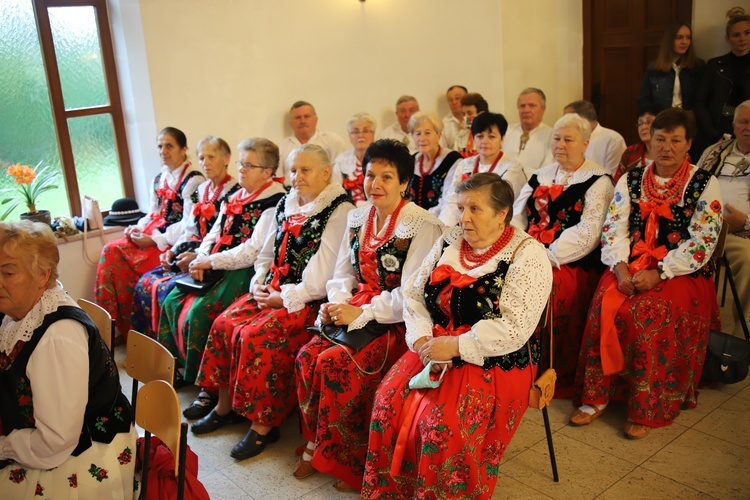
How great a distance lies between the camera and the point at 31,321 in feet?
6.97

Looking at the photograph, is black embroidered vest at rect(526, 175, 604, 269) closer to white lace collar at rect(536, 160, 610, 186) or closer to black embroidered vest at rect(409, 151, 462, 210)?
white lace collar at rect(536, 160, 610, 186)

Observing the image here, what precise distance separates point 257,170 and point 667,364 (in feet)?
7.56

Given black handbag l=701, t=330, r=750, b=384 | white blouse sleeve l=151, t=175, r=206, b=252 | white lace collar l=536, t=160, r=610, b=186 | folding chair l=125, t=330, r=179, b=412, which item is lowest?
black handbag l=701, t=330, r=750, b=384

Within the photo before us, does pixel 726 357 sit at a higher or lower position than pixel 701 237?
lower

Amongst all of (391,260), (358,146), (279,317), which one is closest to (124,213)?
(358,146)

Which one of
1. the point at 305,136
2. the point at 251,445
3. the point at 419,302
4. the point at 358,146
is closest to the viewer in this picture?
the point at 419,302

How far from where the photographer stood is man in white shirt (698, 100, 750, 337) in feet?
12.0

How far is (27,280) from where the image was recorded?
2160 millimetres

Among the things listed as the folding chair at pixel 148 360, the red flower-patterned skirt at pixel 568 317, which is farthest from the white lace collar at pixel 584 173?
the folding chair at pixel 148 360

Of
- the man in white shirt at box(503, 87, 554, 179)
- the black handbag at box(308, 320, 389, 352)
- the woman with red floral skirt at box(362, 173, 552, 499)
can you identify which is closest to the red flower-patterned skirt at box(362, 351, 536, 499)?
the woman with red floral skirt at box(362, 173, 552, 499)

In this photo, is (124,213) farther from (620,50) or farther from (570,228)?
(620,50)

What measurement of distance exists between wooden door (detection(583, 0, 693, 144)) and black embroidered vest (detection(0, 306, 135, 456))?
5.88m

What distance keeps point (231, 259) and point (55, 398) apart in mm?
1878

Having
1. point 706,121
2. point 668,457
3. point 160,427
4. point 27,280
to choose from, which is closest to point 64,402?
point 160,427
